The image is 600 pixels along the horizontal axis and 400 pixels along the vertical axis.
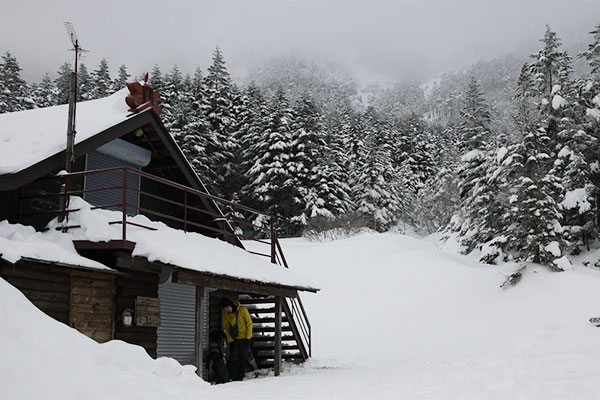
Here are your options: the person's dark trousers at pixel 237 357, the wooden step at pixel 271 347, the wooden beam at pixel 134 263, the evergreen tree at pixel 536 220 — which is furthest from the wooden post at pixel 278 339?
the evergreen tree at pixel 536 220

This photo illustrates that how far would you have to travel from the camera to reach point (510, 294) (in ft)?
72.4

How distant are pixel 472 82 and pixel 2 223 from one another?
31.0 meters

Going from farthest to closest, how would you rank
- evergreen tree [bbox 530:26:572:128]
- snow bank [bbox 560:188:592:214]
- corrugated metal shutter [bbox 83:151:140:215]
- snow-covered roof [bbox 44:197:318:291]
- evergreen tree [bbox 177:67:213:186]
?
evergreen tree [bbox 177:67:213:186] → evergreen tree [bbox 530:26:572:128] → snow bank [bbox 560:188:592:214] → corrugated metal shutter [bbox 83:151:140:215] → snow-covered roof [bbox 44:197:318:291]

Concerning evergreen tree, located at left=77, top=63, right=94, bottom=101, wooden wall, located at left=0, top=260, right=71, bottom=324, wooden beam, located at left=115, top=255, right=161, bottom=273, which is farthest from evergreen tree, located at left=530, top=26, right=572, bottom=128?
evergreen tree, located at left=77, top=63, right=94, bottom=101

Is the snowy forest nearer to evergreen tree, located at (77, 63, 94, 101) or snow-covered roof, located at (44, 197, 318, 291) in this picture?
evergreen tree, located at (77, 63, 94, 101)

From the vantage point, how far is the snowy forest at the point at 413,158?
24969mm

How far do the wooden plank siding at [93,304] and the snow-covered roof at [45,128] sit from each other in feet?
7.68

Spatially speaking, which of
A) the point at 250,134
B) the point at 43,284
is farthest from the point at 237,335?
the point at 250,134

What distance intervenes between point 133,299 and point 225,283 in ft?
6.10

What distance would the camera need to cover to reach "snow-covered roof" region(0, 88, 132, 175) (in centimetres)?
1155

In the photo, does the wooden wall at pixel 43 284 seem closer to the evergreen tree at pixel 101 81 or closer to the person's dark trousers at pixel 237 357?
the person's dark trousers at pixel 237 357

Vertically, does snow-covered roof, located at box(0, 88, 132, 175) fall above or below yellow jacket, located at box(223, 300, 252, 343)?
above

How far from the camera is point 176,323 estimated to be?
14453mm

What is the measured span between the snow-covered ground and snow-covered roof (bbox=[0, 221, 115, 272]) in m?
3.14
